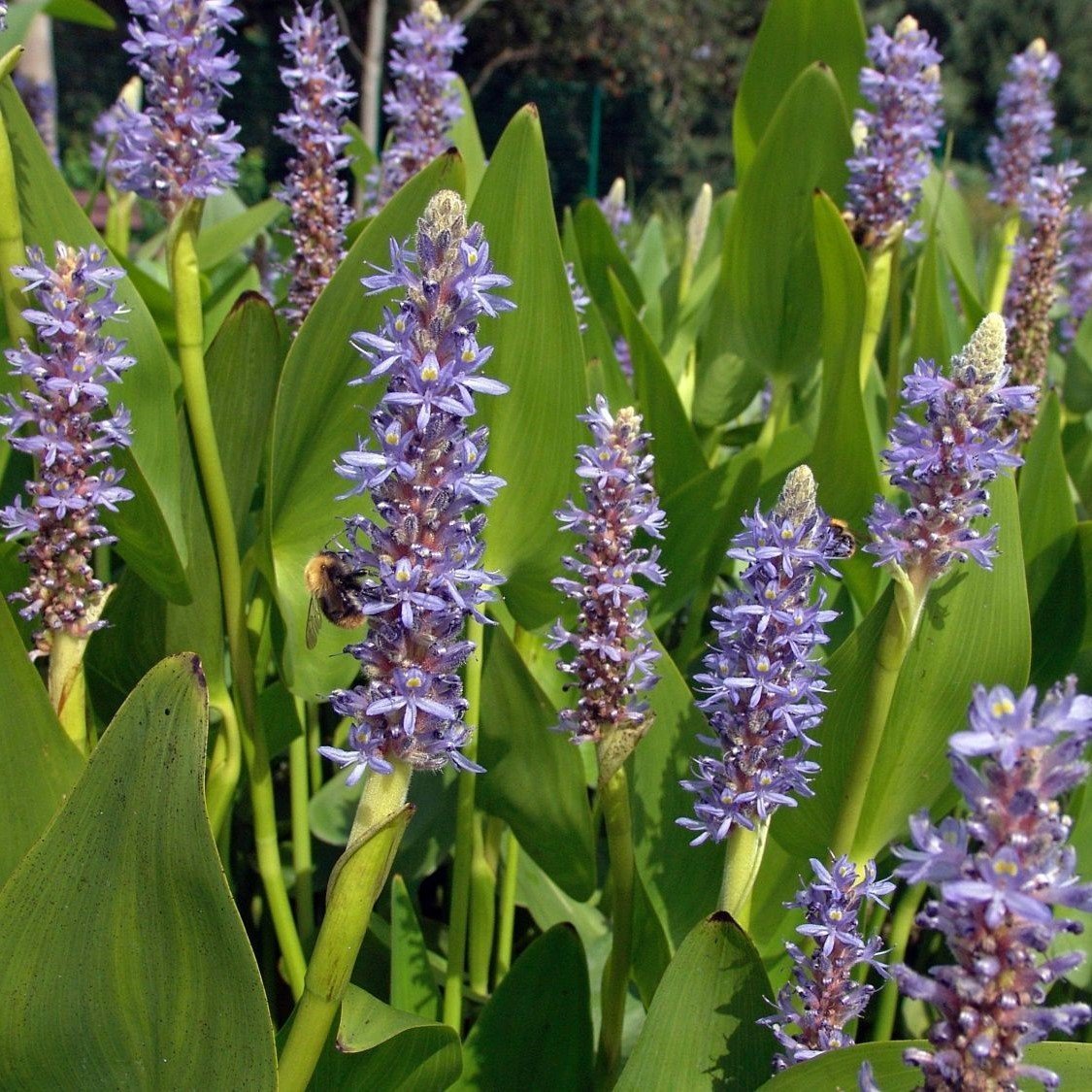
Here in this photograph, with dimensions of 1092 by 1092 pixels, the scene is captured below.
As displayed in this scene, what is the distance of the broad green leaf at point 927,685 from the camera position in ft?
5.61

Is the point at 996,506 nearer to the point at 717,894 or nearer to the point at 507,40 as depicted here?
the point at 717,894

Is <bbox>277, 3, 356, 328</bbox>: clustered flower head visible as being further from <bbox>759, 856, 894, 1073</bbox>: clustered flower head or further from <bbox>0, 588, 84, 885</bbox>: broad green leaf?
<bbox>759, 856, 894, 1073</bbox>: clustered flower head

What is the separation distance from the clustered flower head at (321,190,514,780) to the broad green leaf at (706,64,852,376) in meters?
1.62

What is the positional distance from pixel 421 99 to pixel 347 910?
7.27 ft

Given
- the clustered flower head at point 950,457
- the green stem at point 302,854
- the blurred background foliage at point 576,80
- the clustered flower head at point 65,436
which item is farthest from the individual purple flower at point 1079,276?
the blurred background foliage at point 576,80

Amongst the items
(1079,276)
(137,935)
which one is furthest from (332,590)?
(1079,276)

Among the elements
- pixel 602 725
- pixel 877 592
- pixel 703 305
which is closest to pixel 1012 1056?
pixel 602 725

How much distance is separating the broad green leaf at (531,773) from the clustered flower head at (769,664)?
40cm

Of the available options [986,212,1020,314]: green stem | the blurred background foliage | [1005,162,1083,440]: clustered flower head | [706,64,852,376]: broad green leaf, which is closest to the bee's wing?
[706,64,852,376]: broad green leaf

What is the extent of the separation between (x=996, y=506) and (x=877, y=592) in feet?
1.75

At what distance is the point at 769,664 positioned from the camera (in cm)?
138

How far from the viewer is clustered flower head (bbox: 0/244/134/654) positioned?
1.62m

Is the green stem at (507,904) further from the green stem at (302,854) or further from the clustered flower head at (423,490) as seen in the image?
the clustered flower head at (423,490)

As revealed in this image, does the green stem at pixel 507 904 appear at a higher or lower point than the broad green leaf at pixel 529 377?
lower
